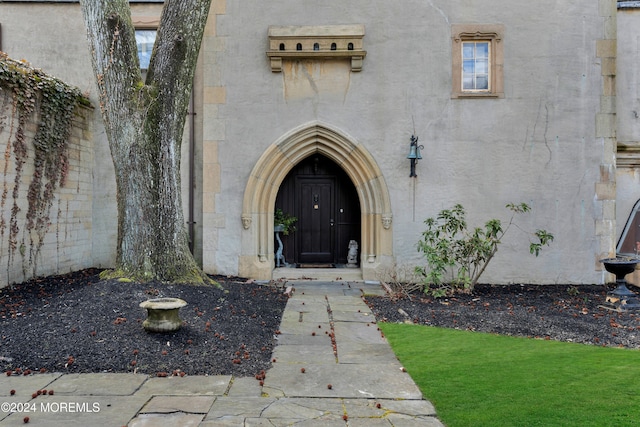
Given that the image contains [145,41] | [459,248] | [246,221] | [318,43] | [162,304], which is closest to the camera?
[162,304]

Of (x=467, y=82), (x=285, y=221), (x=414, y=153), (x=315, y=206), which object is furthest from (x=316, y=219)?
(x=467, y=82)

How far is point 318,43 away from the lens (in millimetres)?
7805

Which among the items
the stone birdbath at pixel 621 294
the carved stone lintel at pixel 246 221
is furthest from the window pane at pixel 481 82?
the carved stone lintel at pixel 246 221

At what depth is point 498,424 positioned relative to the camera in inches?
106

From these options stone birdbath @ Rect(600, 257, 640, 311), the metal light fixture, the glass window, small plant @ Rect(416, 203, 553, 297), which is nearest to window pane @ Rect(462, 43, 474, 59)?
the glass window

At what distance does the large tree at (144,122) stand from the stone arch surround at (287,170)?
233 centimetres

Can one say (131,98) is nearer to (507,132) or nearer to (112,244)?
(112,244)

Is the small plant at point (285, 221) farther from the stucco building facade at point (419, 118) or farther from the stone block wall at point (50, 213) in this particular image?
the stone block wall at point (50, 213)

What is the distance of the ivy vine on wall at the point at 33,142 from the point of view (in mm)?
6340

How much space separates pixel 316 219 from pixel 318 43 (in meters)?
3.31

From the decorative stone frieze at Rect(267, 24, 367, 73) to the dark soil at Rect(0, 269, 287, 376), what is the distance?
4.39 meters

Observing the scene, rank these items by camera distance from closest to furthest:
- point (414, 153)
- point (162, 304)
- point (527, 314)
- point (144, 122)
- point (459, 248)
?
point (162, 304), point (144, 122), point (527, 314), point (459, 248), point (414, 153)

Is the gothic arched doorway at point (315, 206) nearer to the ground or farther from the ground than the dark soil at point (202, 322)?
farther from the ground

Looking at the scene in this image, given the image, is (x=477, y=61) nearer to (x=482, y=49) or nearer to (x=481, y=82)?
(x=482, y=49)
